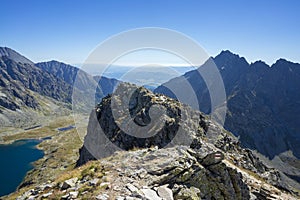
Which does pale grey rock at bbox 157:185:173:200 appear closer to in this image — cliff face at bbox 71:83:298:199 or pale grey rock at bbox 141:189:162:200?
cliff face at bbox 71:83:298:199

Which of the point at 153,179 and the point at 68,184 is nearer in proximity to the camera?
the point at 68,184

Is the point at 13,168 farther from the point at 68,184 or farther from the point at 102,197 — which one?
the point at 102,197

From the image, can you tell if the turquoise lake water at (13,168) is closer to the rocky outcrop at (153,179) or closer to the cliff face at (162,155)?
the cliff face at (162,155)

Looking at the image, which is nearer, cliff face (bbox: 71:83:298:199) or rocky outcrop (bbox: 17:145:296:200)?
rocky outcrop (bbox: 17:145:296:200)

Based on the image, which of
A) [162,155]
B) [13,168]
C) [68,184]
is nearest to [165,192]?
[162,155]

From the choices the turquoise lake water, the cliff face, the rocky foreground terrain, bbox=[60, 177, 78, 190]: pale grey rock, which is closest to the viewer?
the rocky foreground terrain

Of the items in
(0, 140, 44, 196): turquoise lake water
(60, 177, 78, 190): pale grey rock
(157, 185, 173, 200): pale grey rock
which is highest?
(157, 185, 173, 200): pale grey rock

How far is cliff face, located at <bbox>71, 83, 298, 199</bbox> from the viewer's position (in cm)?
2275

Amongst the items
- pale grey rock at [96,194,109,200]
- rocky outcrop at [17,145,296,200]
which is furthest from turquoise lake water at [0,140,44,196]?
pale grey rock at [96,194,109,200]

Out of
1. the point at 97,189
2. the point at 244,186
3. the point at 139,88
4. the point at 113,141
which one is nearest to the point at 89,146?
the point at 113,141

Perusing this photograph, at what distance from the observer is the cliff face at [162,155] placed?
2275 centimetres

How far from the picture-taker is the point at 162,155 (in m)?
26.7

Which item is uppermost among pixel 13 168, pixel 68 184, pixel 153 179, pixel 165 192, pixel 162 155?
pixel 162 155

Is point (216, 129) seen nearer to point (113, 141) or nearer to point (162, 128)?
point (162, 128)
